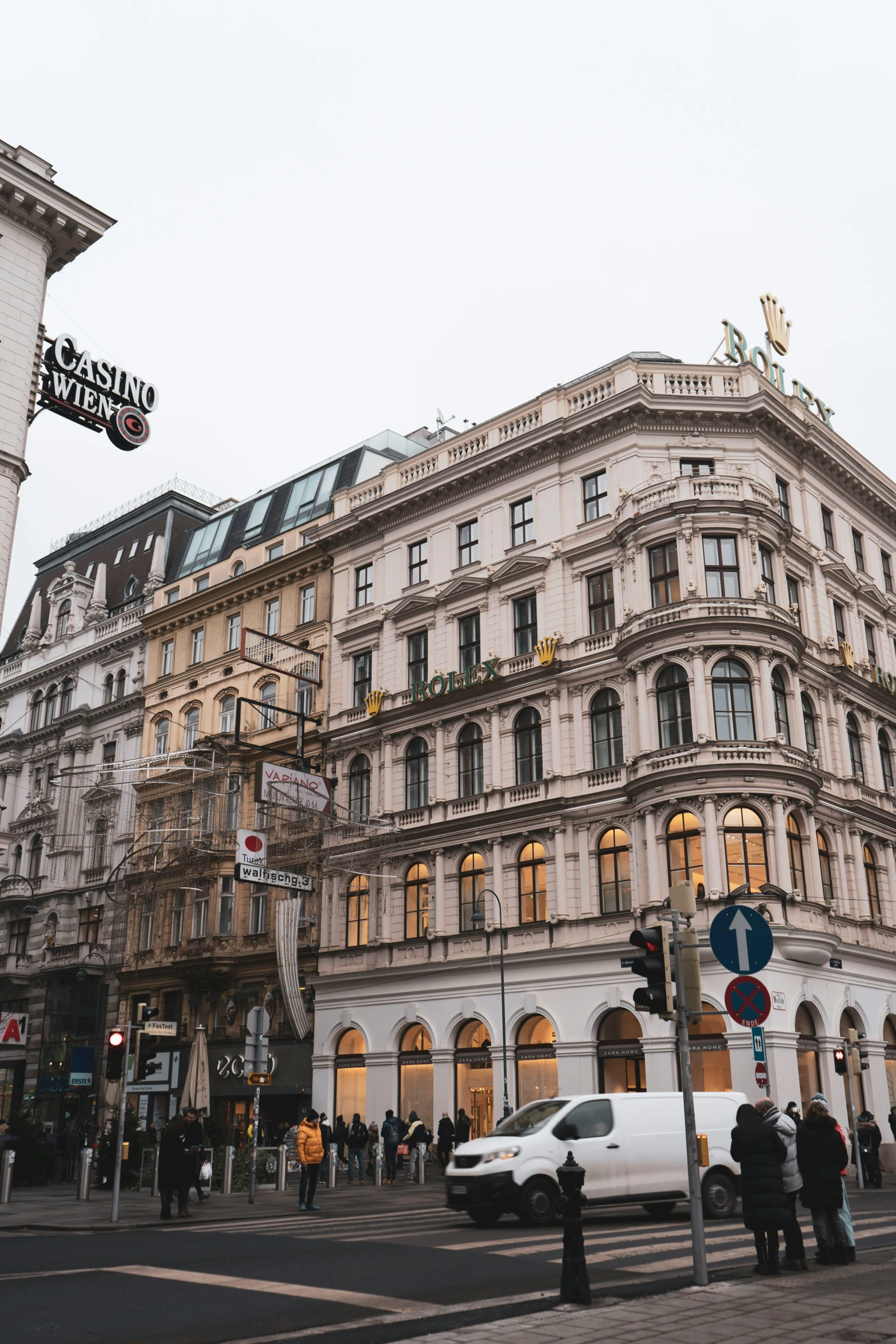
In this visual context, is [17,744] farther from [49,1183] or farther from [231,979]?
[49,1183]

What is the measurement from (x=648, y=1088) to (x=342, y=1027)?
39.9 ft

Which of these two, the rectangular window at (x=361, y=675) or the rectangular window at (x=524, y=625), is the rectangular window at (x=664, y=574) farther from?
the rectangular window at (x=361, y=675)

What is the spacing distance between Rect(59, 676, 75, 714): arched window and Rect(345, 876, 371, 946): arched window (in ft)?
72.3

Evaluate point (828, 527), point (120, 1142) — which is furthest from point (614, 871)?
point (120, 1142)

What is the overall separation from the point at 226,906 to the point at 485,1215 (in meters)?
29.9

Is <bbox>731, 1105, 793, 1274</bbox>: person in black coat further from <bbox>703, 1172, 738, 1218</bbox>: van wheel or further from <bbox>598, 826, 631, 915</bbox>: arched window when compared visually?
<bbox>598, 826, 631, 915</bbox>: arched window

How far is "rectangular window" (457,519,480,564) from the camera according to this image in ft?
136

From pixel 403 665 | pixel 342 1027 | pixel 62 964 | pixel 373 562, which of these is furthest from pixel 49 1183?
pixel 373 562

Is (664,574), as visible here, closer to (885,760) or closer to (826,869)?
(826,869)

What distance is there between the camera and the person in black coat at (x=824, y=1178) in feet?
38.9

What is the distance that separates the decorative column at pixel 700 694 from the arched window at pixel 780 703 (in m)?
2.09

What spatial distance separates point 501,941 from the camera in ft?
110

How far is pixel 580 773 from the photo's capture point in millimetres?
35469

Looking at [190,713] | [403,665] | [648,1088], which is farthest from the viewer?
[190,713]
